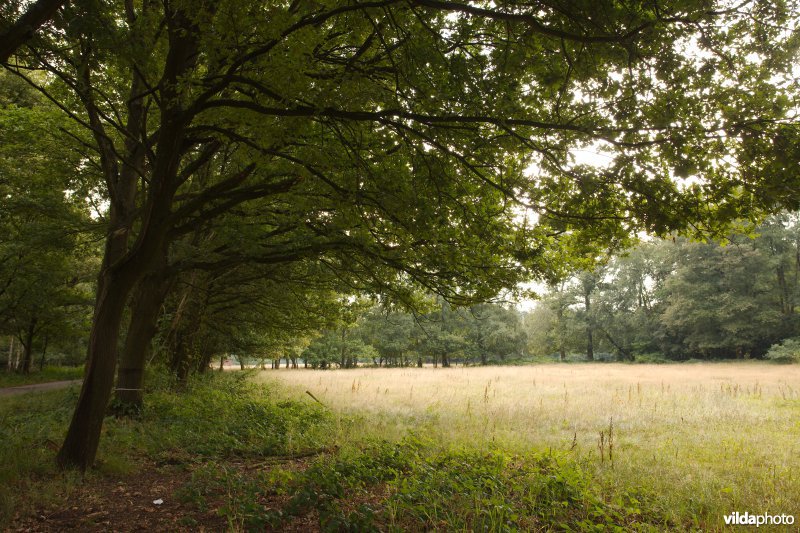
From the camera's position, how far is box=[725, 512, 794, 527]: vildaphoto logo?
5011 mm

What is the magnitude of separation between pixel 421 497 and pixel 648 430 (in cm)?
785

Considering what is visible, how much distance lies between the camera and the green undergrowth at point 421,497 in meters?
4.54

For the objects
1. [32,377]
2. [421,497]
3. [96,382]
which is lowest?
[32,377]

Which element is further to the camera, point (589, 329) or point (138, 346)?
point (589, 329)

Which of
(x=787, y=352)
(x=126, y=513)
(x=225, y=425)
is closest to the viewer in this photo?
(x=126, y=513)

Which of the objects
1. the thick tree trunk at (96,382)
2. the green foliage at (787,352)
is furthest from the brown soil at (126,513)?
the green foliage at (787,352)

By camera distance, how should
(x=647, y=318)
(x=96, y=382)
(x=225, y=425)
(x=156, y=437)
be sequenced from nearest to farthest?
A: (x=96, y=382), (x=156, y=437), (x=225, y=425), (x=647, y=318)

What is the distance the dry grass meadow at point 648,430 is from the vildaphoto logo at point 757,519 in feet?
0.43

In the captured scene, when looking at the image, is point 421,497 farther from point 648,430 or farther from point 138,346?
point 648,430

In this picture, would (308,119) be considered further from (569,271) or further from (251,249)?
(569,271)

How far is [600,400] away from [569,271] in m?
9.91

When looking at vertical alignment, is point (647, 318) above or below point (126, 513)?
above

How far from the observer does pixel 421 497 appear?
5.15m

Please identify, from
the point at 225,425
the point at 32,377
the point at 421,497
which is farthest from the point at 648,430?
the point at 32,377
